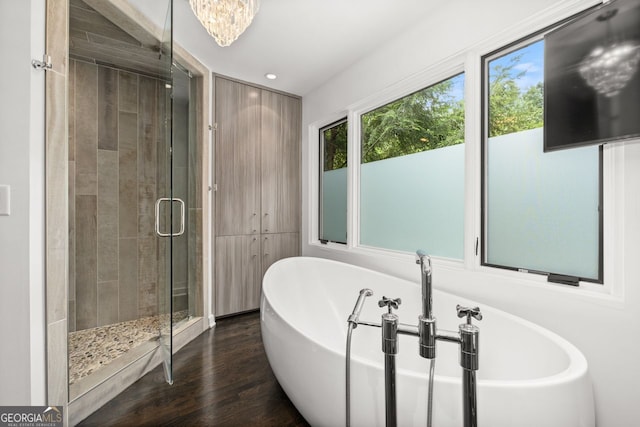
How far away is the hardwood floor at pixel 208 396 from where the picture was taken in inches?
57.9

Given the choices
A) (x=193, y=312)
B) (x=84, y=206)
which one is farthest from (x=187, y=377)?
(x=84, y=206)

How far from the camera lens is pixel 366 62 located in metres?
2.50

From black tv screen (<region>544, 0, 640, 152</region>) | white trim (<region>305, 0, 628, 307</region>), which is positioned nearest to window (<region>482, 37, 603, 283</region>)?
white trim (<region>305, 0, 628, 307</region>)

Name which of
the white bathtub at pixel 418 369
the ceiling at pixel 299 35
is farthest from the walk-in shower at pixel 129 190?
the white bathtub at pixel 418 369

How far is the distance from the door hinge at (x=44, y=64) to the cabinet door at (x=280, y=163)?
1.97 m

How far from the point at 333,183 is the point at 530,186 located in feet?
6.29

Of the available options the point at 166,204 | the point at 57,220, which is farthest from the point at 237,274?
the point at 57,220

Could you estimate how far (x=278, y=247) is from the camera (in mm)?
3301

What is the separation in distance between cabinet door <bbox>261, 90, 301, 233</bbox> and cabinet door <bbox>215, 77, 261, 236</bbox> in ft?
0.32

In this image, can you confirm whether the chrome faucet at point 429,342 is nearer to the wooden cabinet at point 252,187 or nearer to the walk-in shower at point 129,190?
the walk-in shower at point 129,190

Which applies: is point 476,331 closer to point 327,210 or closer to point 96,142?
point 327,210

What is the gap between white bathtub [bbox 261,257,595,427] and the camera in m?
0.82

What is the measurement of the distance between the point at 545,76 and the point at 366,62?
1.52 meters

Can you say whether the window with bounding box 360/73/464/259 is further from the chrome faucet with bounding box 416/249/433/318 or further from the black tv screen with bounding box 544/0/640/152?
the chrome faucet with bounding box 416/249/433/318
